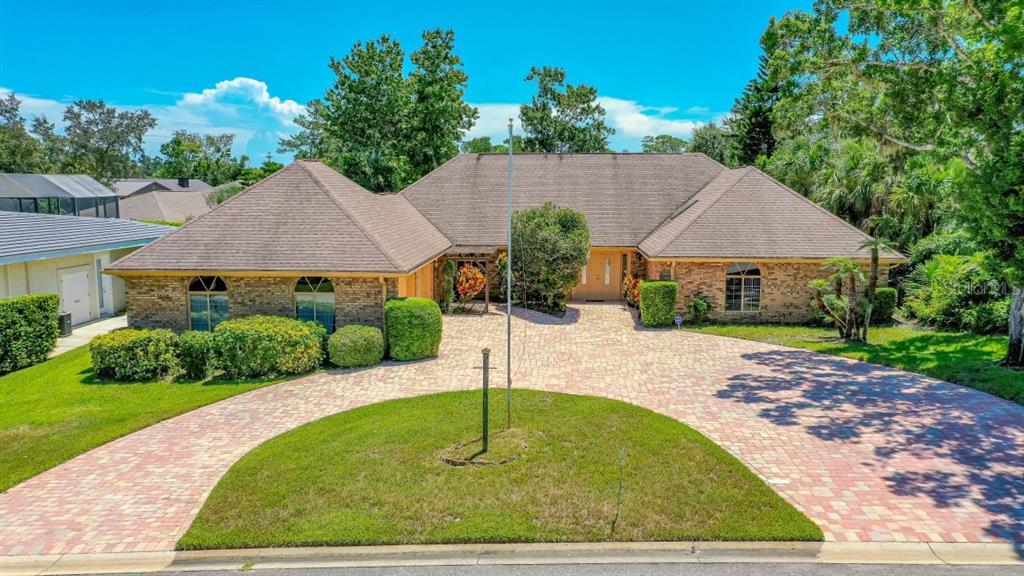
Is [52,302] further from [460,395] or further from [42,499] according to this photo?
[460,395]

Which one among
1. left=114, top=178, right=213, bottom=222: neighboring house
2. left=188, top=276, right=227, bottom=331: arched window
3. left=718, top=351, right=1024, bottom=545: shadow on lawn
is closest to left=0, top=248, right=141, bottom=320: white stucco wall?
left=188, top=276, right=227, bottom=331: arched window

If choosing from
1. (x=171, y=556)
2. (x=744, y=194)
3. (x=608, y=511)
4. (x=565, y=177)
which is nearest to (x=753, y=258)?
(x=744, y=194)

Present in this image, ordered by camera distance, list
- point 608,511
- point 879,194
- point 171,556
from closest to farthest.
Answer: point 171,556 → point 608,511 → point 879,194

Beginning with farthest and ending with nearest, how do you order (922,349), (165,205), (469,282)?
(165,205), (469,282), (922,349)

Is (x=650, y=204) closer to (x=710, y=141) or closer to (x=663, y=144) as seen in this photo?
(x=710, y=141)

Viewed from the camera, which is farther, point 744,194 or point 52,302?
point 744,194

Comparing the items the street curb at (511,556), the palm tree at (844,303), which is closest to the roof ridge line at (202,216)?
the street curb at (511,556)

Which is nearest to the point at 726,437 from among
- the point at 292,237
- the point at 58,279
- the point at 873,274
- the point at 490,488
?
the point at 490,488

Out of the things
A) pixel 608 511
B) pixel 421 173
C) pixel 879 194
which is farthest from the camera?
pixel 421 173
